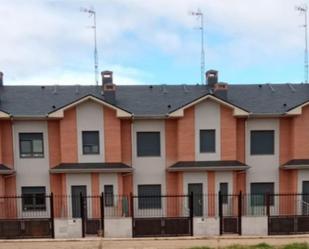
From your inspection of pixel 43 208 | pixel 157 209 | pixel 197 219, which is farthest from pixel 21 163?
pixel 197 219

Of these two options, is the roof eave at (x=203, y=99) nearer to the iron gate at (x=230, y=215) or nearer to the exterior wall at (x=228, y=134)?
the exterior wall at (x=228, y=134)

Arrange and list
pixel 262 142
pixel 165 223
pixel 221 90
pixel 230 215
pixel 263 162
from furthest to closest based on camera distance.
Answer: pixel 221 90 < pixel 262 142 < pixel 263 162 < pixel 230 215 < pixel 165 223

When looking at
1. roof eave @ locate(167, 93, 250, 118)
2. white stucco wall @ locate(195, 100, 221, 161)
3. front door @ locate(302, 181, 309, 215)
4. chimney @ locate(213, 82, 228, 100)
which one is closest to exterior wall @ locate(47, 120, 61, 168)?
roof eave @ locate(167, 93, 250, 118)

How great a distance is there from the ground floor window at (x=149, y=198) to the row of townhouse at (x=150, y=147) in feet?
0.18

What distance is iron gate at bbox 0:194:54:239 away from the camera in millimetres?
17688

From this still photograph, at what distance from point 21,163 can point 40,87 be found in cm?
534

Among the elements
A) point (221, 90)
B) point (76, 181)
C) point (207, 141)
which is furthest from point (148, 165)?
point (221, 90)

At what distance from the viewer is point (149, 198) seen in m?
21.4

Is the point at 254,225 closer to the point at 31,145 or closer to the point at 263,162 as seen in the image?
the point at 263,162

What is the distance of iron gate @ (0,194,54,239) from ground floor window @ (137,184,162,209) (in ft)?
15.4

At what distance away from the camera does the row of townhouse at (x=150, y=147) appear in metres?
20.9

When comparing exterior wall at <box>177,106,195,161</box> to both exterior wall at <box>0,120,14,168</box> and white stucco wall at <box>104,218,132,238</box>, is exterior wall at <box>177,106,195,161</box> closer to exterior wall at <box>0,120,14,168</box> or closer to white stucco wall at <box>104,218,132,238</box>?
white stucco wall at <box>104,218,132,238</box>

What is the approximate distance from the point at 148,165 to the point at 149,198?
5.71 ft

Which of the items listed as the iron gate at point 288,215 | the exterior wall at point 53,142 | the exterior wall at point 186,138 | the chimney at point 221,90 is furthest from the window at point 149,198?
the chimney at point 221,90
